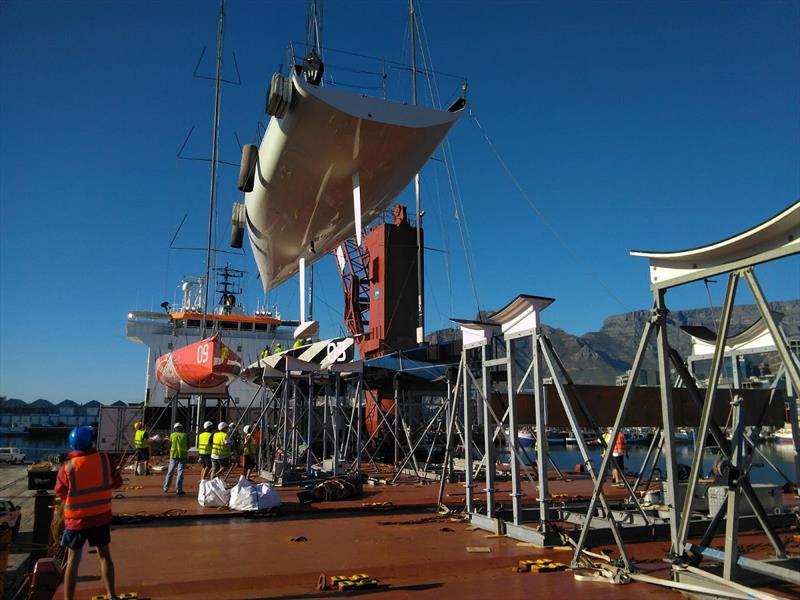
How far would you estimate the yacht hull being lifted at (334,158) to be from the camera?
11.5m

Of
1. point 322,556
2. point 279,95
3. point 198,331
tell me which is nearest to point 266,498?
point 322,556

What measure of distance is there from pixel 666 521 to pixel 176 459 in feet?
32.8

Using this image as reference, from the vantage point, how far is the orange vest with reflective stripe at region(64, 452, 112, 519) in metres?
5.12

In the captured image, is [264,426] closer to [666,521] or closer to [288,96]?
[288,96]

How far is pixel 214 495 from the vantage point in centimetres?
1072

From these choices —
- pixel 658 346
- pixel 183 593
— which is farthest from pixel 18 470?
pixel 658 346

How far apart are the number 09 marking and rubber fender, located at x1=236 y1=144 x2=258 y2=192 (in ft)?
22.2

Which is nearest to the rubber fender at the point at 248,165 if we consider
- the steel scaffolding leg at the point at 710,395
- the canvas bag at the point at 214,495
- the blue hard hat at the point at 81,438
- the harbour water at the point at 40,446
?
the canvas bag at the point at 214,495

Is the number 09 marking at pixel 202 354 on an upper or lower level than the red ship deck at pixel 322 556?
upper

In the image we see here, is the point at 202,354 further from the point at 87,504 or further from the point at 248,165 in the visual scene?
the point at 87,504

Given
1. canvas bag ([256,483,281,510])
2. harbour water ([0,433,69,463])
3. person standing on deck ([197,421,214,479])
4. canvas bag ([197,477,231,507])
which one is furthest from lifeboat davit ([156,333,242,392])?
harbour water ([0,433,69,463])

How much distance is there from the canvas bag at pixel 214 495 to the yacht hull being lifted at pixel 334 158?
635 centimetres

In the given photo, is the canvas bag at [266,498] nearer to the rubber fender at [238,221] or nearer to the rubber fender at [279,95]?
the rubber fender at [279,95]

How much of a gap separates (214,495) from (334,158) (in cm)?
721
